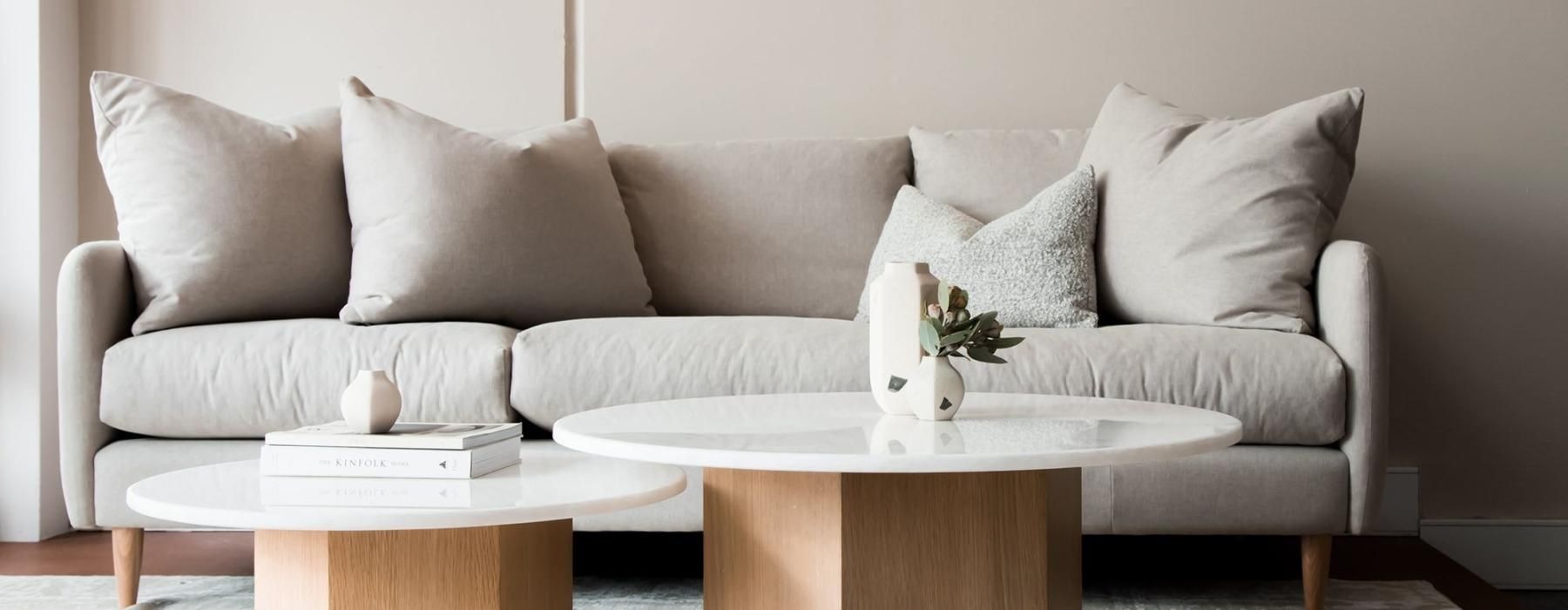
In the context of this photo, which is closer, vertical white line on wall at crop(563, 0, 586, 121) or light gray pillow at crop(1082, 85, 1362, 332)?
light gray pillow at crop(1082, 85, 1362, 332)

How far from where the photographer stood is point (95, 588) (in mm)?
2266

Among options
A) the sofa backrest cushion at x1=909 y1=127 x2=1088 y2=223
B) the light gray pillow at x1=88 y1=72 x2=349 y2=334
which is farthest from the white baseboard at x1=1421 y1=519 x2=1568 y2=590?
the light gray pillow at x1=88 y1=72 x2=349 y2=334

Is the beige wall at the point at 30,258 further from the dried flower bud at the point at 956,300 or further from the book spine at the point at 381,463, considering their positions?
the dried flower bud at the point at 956,300

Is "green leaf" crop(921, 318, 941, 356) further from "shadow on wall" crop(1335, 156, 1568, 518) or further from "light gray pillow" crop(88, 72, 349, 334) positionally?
"shadow on wall" crop(1335, 156, 1568, 518)

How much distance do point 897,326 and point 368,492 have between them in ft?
1.99

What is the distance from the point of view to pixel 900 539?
1201 mm

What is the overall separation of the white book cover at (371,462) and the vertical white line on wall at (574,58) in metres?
1.95

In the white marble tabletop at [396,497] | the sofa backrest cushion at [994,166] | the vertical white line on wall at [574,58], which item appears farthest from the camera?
the vertical white line on wall at [574,58]

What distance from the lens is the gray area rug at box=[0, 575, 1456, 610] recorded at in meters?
2.12

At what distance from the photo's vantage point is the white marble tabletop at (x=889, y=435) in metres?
1.06

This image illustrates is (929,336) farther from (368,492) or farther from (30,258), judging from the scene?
(30,258)

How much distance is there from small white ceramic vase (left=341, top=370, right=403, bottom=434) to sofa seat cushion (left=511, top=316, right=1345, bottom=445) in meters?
0.71

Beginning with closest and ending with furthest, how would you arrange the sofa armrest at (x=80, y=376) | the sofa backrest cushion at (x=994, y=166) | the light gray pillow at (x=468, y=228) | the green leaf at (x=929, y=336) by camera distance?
the green leaf at (x=929, y=336) → the sofa armrest at (x=80, y=376) → the light gray pillow at (x=468, y=228) → the sofa backrest cushion at (x=994, y=166)

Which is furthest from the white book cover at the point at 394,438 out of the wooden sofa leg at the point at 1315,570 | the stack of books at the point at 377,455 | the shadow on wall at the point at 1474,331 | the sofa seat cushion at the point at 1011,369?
the shadow on wall at the point at 1474,331
